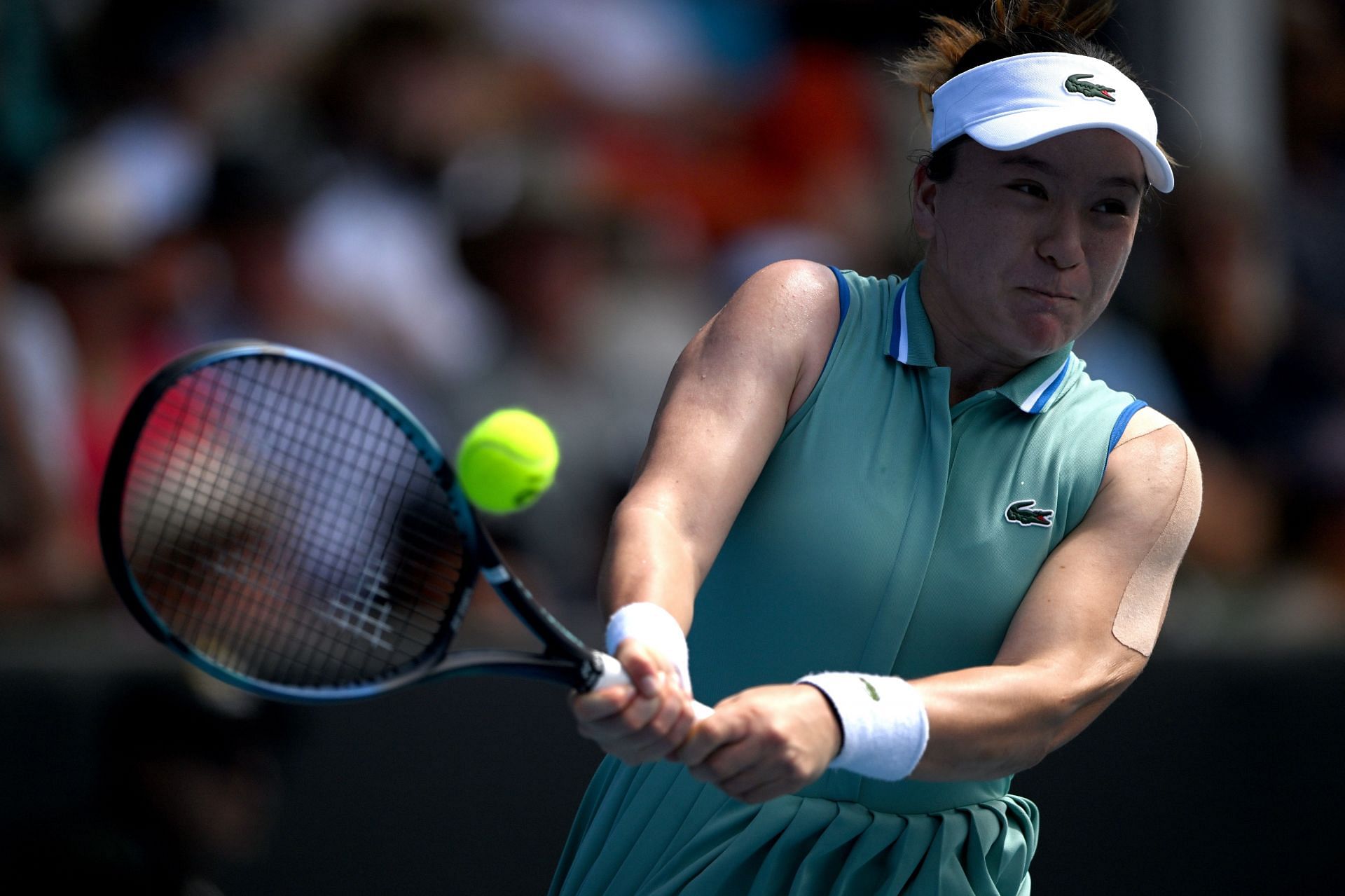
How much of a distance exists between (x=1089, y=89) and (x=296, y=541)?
1860mm

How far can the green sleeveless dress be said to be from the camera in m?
2.27

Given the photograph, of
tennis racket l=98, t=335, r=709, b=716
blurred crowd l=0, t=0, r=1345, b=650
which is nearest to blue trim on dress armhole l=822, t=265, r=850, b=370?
tennis racket l=98, t=335, r=709, b=716

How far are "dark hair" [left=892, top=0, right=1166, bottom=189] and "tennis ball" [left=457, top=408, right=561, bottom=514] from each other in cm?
70

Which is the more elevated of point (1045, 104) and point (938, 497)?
point (1045, 104)

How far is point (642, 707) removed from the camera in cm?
194

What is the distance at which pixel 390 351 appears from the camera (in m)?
4.86

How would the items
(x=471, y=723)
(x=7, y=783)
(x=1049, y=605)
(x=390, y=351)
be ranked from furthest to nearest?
1. (x=390, y=351)
2. (x=471, y=723)
3. (x=7, y=783)
4. (x=1049, y=605)

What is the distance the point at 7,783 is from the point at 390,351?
1552mm

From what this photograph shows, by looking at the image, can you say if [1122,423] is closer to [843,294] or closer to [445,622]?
[843,294]

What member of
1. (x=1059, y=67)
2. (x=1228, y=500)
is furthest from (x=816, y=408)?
(x=1228, y=500)

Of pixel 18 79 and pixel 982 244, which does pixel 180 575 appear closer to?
pixel 982 244

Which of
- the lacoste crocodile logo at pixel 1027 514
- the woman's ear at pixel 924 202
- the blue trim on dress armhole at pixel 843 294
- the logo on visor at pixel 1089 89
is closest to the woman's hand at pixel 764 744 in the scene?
the lacoste crocodile logo at pixel 1027 514

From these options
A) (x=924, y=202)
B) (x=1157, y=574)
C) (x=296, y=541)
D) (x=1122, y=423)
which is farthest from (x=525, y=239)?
(x=1157, y=574)

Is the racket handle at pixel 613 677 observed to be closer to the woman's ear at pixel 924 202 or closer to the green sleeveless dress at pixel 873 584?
the green sleeveless dress at pixel 873 584
